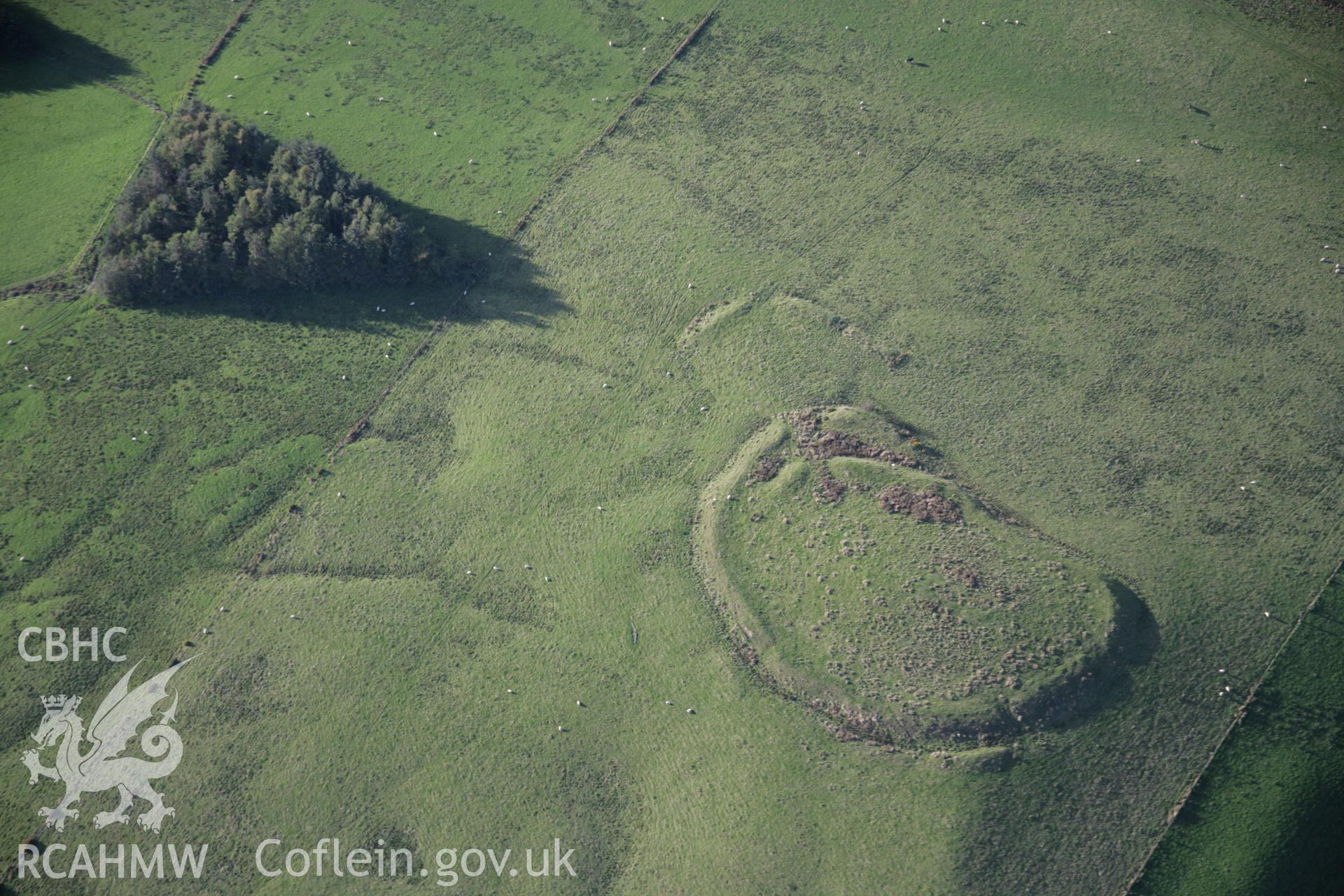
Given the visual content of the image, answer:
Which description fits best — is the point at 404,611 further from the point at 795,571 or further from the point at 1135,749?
the point at 1135,749

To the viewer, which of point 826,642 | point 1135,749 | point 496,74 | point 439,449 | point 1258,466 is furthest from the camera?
point 496,74

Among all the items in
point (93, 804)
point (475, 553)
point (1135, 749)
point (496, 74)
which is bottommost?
point (1135, 749)

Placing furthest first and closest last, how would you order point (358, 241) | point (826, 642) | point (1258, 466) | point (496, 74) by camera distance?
point (496, 74), point (358, 241), point (1258, 466), point (826, 642)

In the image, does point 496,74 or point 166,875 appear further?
point 496,74

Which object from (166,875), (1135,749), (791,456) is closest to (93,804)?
(166,875)

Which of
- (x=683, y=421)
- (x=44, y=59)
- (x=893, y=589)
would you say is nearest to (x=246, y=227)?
(x=44, y=59)

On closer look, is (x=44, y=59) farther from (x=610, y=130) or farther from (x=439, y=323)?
(x=610, y=130)

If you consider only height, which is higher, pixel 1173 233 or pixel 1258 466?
pixel 1173 233
